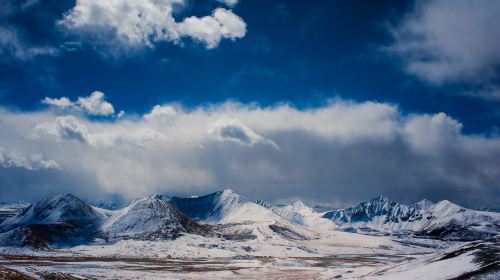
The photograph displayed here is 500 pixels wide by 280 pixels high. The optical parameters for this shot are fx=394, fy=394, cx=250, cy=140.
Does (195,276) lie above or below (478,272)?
below

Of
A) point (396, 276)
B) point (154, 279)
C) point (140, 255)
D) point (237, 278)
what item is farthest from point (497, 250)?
point (140, 255)

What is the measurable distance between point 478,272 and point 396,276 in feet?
59.0

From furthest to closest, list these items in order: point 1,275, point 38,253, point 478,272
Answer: point 38,253
point 478,272
point 1,275

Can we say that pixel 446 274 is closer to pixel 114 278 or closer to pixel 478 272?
pixel 478 272

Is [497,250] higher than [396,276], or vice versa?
[497,250]

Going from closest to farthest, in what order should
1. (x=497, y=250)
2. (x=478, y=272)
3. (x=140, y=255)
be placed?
(x=478, y=272), (x=497, y=250), (x=140, y=255)

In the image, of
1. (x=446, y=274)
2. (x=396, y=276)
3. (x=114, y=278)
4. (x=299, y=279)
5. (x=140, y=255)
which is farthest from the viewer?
(x=140, y=255)

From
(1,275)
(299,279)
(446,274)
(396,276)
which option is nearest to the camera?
(1,275)

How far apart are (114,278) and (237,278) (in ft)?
115

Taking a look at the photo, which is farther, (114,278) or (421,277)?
(114,278)

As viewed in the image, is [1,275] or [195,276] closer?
[1,275]

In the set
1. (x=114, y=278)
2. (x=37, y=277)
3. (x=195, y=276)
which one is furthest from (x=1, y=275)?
(x=195, y=276)

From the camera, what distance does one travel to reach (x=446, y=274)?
62.3 m

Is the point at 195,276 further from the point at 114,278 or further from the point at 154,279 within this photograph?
the point at 114,278
